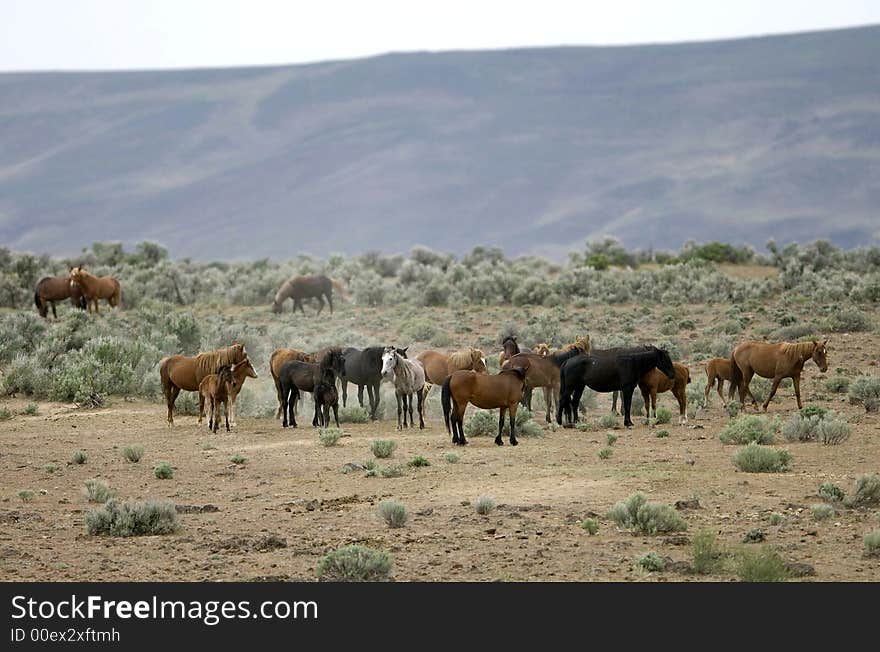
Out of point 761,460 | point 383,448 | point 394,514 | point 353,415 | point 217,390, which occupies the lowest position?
point 394,514

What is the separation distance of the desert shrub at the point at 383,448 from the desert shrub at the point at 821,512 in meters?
6.52

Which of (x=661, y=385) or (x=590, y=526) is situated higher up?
(x=661, y=385)

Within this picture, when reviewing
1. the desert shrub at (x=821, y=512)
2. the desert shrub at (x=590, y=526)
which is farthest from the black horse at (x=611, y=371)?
the desert shrub at (x=590, y=526)

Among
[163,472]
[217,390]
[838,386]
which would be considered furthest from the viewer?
[838,386]

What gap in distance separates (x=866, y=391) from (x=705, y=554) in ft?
38.5

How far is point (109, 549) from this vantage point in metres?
13.6

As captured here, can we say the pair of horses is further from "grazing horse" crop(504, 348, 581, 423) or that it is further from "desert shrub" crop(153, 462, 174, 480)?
"desert shrub" crop(153, 462, 174, 480)

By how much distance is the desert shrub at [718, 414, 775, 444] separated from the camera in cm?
1955

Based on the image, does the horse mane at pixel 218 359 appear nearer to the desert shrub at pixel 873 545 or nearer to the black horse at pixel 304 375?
the black horse at pixel 304 375

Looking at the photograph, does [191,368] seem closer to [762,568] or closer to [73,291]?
[762,568]

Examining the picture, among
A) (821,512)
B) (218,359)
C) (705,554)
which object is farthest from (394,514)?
(218,359)

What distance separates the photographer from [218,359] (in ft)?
73.2

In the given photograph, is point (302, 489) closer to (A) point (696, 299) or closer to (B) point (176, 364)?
(B) point (176, 364)

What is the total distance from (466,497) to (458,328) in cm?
2072
